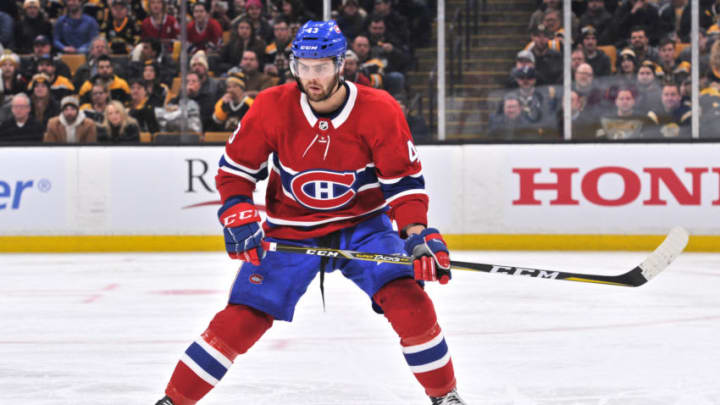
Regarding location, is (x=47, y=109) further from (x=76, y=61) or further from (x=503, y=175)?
(x=503, y=175)

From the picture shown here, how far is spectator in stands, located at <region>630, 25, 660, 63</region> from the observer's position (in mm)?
7277

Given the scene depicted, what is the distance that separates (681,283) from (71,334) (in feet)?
10.8

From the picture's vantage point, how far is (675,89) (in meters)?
7.25

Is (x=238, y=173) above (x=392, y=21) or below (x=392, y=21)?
below

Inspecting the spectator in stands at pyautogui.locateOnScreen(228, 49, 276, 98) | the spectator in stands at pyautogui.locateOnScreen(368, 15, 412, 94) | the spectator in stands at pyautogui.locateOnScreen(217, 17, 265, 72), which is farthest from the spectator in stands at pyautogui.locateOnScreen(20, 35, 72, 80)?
the spectator in stands at pyautogui.locateOnScreen(368, 15, 412, 94)

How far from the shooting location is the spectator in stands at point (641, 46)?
7.28 meters

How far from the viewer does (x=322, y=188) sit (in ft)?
8.87

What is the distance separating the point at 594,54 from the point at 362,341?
3967 millimetres

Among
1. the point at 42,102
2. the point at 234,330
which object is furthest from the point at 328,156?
the point at 42,102

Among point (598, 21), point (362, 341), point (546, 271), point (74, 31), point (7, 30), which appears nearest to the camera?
point (546, 271)

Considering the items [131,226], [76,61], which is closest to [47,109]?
[76,61]

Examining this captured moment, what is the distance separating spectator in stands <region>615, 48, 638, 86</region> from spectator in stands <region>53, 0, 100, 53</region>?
3818mm

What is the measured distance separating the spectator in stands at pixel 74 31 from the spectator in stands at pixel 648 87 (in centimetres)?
397

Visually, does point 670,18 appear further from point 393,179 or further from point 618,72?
point 393,179
